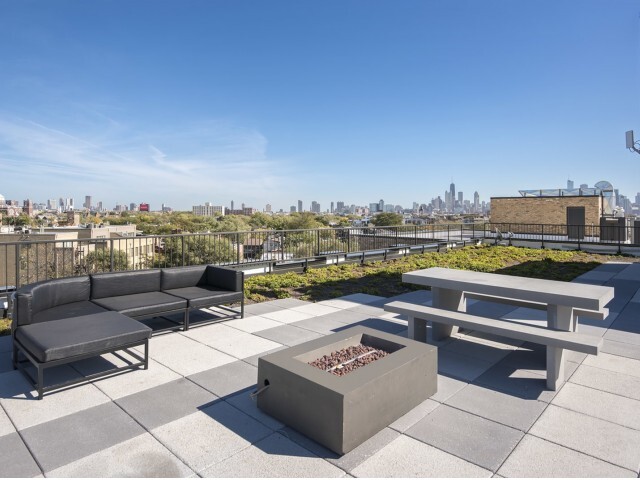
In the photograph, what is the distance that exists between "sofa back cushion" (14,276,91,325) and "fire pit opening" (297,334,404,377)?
282 centimetres

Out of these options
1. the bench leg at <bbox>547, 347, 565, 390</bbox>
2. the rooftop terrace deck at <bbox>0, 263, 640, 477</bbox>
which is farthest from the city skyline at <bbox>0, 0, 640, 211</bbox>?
the bench leg at <bbox>547, 347, 565, 390</bbox>

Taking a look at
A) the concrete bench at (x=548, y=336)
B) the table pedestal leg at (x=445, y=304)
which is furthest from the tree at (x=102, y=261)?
the concrete bench at (x=548, y=336)

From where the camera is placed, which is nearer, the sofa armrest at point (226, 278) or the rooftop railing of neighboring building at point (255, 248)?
the sofa armrest at point (226, 278)

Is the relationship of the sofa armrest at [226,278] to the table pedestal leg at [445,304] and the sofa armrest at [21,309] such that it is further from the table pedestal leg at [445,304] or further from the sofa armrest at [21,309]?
the table pedestal leg at [445,304]

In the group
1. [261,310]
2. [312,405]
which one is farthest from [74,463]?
[261,310]

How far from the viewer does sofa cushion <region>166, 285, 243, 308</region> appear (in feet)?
16.4

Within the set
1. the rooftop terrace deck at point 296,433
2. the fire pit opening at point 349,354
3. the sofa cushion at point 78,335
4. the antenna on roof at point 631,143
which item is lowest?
the rooftop terrace deck at point 296,433

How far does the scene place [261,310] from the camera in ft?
20.2

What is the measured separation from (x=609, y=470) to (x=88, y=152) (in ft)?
138

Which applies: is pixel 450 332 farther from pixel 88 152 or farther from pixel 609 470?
pixel 88 152

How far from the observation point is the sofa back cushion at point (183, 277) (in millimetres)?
5465

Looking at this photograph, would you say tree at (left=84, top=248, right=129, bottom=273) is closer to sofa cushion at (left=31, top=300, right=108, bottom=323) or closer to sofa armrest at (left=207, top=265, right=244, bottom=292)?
sofa armrest at (left=207, top=265, right=244, bottom=292)

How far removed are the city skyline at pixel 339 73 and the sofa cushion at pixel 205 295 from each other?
30.7ft

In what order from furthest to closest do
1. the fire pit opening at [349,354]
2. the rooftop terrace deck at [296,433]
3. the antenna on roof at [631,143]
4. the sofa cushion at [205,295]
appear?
the antenna on roof at [631,143] → the sofa cushion at [205,295] → the fire pit opening at [349,354] → the rooftop terrace deck at [296,433]
